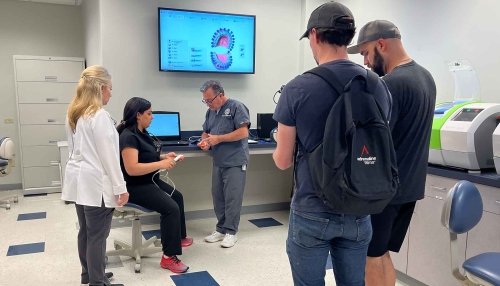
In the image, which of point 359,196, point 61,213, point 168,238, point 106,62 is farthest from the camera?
point 61,213

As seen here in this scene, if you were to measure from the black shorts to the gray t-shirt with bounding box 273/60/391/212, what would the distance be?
2.13ft

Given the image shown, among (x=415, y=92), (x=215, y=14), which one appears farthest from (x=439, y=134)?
(x=215, y=14)

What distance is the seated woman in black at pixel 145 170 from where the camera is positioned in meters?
2.91

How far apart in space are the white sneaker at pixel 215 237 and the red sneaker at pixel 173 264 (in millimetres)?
619

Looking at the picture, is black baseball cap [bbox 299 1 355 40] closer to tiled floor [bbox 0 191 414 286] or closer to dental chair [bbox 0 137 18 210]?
tiled floor [bbox 0 191 414 286]

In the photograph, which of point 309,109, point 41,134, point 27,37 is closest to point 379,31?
point 309,109

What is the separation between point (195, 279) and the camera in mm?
2930

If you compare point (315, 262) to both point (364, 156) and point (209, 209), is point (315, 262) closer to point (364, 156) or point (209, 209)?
point (364, 156)

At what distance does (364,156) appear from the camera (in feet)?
4.21

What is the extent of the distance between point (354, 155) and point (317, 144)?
14 cm

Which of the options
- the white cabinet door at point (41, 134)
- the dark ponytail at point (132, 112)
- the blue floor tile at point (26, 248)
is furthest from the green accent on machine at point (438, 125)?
the white cabinet door at point (41, 134)

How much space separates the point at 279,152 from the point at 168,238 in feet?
6.23

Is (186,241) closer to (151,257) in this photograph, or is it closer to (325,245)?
→ (151,257)

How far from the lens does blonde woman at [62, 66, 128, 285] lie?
7.52ft
